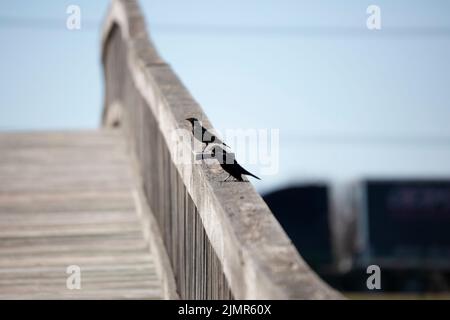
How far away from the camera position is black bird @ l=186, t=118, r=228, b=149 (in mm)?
6570

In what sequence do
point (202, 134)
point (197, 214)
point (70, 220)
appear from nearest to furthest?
point (197, 214), point (202, 134), point (70, 220)

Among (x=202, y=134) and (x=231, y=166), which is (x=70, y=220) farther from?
(x=231, y=166)

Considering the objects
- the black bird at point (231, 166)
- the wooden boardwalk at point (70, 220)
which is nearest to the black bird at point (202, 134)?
the black bird at point (231, 166)

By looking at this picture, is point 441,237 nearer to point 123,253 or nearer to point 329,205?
point 329,205

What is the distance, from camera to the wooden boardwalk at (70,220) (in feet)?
24.8

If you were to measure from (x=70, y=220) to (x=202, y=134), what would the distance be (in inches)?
117

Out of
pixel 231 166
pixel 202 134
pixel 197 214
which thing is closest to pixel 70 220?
pixel 202 134

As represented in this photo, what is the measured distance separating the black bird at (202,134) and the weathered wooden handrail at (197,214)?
4.8 inches

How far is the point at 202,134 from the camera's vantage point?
6.71 m

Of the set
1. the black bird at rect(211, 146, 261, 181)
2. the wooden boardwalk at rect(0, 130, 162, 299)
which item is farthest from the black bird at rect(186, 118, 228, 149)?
the wooden boardwalk at rect(0, 130, 162, 299)

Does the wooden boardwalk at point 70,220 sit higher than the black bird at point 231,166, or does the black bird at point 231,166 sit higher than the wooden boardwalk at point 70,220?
the black bird at point 231,166

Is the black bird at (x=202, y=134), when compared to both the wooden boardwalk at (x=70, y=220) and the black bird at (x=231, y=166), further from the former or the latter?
the wooden boardwalk at (x=70, y=220)
